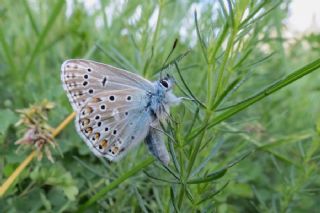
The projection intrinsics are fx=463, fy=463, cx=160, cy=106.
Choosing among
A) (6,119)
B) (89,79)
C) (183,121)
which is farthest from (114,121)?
(6,119)

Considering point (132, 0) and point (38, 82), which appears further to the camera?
point (132, 0)

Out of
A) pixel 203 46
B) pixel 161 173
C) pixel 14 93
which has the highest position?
pixel 14 93

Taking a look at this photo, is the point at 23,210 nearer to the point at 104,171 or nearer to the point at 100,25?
the point at 104,171

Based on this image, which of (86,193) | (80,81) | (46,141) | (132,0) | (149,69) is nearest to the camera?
(80,81)

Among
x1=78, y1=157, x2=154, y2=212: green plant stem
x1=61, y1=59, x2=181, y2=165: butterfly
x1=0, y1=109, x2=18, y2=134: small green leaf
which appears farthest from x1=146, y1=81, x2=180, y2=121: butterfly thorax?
x1=0, y1=109, x2=18, y2=134: small green leaf

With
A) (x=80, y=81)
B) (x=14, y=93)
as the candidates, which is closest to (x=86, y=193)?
(x=80, y=81)

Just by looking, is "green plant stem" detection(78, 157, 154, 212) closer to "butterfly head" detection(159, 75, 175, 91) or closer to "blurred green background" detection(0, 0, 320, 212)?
"blurred green background" detection(0, 0, 320, 212)
